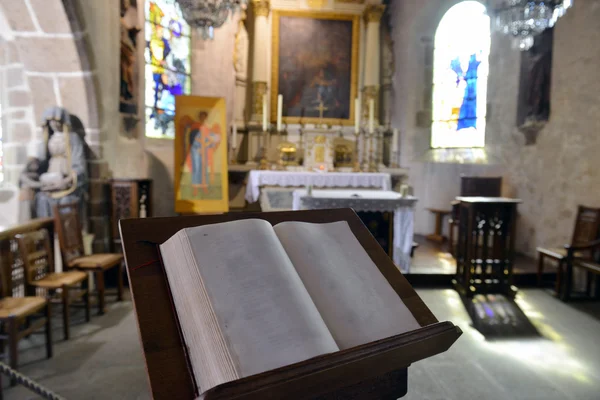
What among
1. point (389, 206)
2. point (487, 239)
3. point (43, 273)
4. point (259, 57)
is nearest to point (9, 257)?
point (43, 273)

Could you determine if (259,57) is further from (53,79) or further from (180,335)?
(180,335)

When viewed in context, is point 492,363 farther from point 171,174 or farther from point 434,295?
point 171,174

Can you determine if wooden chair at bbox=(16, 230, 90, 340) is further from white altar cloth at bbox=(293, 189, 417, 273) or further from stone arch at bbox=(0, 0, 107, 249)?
white altar cloth at bbox=(293, 189, 417, 273)

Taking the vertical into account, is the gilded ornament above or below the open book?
above

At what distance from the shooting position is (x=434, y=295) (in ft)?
13.4

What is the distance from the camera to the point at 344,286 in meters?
0.80

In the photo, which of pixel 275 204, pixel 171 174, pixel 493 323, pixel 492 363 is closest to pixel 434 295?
pixel 493 323

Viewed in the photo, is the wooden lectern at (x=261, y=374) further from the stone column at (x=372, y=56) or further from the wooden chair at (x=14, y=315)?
the stone column at (x=372, y=56)

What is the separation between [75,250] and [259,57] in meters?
5.29

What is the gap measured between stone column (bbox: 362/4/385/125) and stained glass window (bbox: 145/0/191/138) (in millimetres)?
3437

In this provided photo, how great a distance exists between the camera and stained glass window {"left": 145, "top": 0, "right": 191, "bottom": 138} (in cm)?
651

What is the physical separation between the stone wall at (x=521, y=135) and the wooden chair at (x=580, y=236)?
0.84 feet

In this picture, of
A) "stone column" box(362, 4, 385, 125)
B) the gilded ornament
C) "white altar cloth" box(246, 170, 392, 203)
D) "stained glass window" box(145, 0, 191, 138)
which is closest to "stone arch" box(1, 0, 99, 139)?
"stained glass window" box(145, 0, 191, 138)

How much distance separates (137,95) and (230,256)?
5.70 metres
